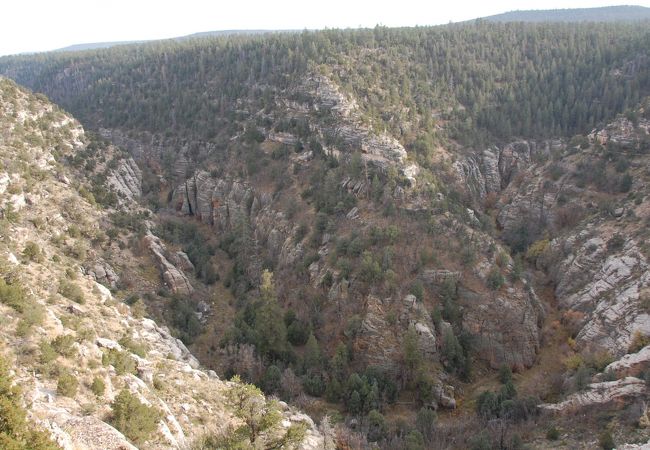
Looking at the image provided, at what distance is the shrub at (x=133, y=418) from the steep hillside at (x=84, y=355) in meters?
0.05

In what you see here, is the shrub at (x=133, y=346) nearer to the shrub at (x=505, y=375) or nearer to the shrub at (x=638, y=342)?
the shrub at (x=505, y=375)

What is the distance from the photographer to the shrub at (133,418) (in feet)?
68.3

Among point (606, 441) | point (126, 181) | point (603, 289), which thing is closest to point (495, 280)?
point (603, 289)

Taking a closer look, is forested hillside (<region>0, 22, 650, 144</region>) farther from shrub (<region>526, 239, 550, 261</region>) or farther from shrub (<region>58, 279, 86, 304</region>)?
shrub (<region>58, 279, 86, 304</region>)

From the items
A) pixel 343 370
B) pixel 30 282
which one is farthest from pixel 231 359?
pixel 30 282

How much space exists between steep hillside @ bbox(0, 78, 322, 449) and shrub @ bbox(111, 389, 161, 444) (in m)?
0.05

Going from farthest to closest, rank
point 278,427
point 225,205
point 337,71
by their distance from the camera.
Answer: point 337,71 → point 225,205 → point 278,427

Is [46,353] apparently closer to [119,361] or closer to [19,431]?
[119,361]

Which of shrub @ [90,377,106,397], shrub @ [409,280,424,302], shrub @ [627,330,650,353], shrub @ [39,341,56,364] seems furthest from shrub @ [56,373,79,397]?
shrub @ [627,330,650,353]

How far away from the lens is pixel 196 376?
105 ft

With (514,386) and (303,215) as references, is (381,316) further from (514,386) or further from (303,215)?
(303,215)

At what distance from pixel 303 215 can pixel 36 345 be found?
41.2 m

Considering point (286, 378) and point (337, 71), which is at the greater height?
point (337, 71)

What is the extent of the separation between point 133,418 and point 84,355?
19.7 ft
